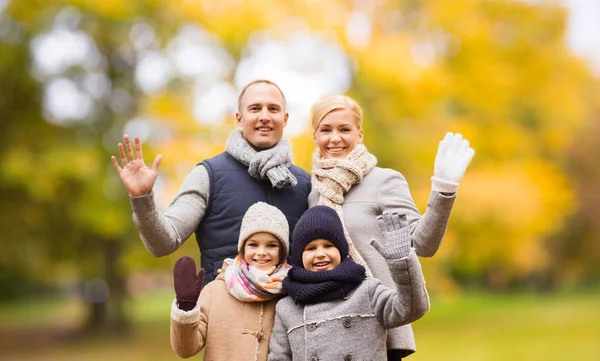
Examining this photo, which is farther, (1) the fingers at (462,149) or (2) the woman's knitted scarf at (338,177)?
(2) the woman's knitted scarf at (338,177)

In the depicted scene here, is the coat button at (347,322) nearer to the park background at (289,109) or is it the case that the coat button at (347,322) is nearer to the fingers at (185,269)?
the fingers at (185,269)

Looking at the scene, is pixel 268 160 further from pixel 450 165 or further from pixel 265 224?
pixel 450 165

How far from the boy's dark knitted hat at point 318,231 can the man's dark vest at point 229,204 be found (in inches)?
12.8

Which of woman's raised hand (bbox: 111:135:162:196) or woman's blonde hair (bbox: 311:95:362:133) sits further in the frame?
woman's blonde hair (bbox: 311:95:362:133)

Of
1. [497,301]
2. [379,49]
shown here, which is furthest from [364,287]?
[497,301]

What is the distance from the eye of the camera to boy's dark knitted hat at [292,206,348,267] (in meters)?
3.26

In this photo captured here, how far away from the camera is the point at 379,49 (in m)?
12.9

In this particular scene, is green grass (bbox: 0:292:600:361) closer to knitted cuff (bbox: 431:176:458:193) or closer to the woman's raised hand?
knitted cuff (bbox: 431:176:458:193)

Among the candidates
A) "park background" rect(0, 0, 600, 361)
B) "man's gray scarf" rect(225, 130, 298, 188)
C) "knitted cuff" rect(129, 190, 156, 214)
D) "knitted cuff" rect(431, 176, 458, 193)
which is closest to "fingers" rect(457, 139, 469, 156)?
"knitted cuff" rect(431, 176, 458, 193)

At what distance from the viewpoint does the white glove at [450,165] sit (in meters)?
3.22

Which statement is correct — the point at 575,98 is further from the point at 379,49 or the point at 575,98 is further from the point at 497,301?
the point at 497,301

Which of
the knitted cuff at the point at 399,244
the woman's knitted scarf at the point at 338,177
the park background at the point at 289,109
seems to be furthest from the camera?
the park background at the point at 289,109

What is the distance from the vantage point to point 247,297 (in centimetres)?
332

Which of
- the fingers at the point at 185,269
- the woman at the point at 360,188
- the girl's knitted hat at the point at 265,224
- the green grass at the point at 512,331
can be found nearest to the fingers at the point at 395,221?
the woman at the point at 360,188
